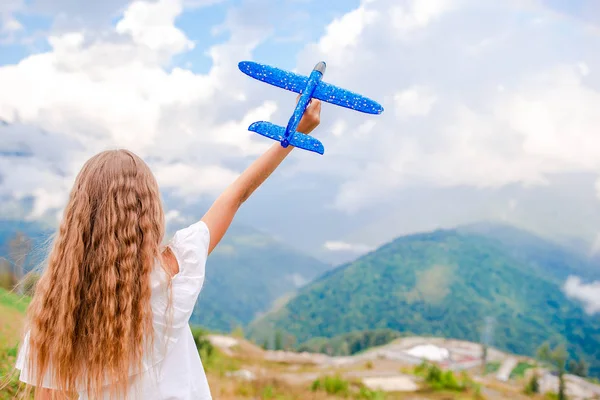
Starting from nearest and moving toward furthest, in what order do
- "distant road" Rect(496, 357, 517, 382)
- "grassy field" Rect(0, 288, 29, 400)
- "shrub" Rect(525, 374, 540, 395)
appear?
"grassy field" Rect(0, 288, 29, 400) → "shrub" Rect(525, 374, 540, 395) → "distant road" Rect(496, 357, 517, 382)

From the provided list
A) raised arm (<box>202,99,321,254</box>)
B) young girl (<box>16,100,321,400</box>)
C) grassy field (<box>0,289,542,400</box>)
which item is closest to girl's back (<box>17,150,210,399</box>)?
young girl (<box>16,100,321,400</box>)

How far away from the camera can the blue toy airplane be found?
222 cm

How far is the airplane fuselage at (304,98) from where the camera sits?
2.20m

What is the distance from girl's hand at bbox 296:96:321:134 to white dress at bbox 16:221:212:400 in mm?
705

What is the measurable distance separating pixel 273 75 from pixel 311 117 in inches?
15.5

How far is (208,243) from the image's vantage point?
5.91 feet

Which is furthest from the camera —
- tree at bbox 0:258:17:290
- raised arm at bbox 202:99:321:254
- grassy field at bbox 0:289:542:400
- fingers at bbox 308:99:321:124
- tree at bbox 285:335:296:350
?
tree at bbox 285:335:296:350

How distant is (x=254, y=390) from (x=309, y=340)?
9.75 feet

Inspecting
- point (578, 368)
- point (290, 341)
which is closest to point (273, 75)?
point (290, 341)

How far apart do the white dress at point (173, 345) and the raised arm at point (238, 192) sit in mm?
116

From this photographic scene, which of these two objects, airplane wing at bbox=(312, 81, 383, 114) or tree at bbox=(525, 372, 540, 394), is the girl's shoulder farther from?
tree at bbox=(525, 372, 540, 394)

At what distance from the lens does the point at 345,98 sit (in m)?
2.38

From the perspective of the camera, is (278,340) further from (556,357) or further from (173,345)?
(173,345)

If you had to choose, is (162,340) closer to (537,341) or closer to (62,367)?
(62,367)
